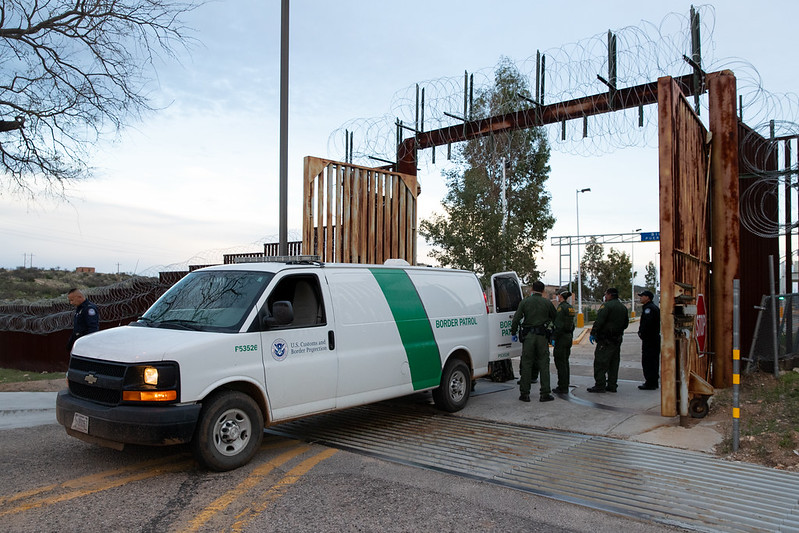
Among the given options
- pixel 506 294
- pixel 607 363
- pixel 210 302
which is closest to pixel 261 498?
pixel 210 302

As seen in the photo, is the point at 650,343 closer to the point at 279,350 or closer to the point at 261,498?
the point at 279,350

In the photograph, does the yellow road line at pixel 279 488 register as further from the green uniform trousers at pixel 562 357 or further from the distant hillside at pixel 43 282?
the distant hillside at pixel 43 282

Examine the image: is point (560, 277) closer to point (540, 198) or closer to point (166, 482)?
point (540, 198)

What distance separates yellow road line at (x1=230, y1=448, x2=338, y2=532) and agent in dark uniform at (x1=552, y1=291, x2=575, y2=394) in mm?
4873

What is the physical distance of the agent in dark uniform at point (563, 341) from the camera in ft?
32.2

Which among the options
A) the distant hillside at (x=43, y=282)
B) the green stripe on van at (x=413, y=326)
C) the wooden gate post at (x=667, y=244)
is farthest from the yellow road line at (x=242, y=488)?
the distant hillside at (x=43, y=282)

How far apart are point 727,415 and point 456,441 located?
11.6 ft

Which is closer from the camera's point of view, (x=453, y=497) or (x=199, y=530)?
(x=199, y=530)

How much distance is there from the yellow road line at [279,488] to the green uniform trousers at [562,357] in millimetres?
4856

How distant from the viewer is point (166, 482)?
203 inches

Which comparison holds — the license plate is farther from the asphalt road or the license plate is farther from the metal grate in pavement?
the metal grate in pavement

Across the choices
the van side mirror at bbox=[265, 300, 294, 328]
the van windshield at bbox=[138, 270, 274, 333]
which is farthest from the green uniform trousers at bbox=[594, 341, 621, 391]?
the van windshield at bbox=[138, 270, 274, 333]

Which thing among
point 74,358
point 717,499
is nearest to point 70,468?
point 74,358

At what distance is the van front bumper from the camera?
16.3ft
